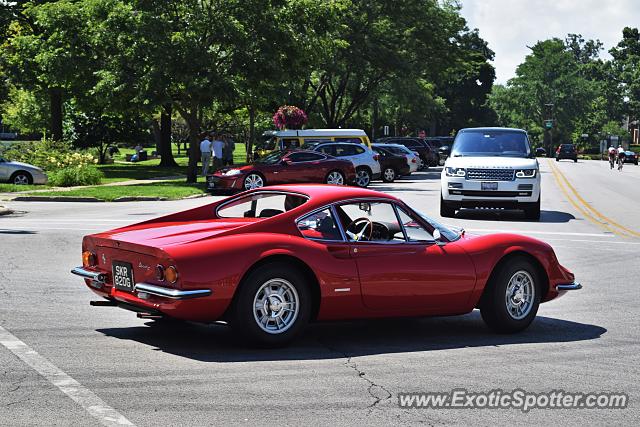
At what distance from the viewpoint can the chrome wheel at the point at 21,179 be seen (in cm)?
3284

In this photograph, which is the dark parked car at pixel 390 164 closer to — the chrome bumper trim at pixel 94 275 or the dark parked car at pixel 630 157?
the chrome bumper trim at pixel 94 275

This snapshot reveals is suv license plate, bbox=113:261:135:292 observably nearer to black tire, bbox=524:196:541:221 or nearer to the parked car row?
black tire, bbox=524:196:541:221

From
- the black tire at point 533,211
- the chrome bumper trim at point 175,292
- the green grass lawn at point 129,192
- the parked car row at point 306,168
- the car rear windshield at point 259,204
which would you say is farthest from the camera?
the parked car row at point 306,168

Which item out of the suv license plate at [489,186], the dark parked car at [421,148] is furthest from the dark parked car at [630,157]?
the suv license plate at [489,186]

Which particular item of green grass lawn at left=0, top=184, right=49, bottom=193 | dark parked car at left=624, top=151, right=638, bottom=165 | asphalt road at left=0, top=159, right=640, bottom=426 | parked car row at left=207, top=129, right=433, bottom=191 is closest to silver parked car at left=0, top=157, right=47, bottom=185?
green grass lawn at left=0, top=184, right=49, bottom=193

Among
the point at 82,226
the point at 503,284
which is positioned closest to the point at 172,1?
the point at 82,226

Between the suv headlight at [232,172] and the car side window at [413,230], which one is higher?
the car side window at [413,230]

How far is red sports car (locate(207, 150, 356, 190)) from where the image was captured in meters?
30.6

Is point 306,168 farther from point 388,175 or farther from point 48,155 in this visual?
point 48,155

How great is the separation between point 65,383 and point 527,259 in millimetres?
4284

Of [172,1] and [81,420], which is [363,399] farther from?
[172,1]

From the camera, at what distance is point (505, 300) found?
870cm

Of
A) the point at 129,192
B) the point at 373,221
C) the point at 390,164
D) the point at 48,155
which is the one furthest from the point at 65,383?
the point at 390,164

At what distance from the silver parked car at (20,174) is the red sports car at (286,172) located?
20.3 ft
